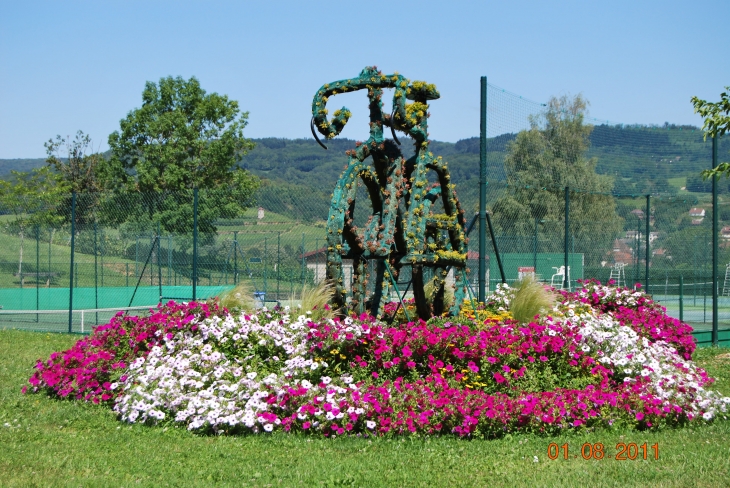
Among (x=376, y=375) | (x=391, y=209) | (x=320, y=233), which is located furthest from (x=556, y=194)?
(x=376, y=375)

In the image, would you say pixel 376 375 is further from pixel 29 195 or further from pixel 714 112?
pixel 29 195

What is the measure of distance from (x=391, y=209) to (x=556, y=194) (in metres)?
17.0

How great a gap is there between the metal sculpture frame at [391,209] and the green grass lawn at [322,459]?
213cm

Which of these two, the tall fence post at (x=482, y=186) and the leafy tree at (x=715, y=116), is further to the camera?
the tall fence post at (x=482, y=186)

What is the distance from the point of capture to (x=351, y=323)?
6613mm

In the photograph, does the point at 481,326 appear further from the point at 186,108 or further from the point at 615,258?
the point at 186,108

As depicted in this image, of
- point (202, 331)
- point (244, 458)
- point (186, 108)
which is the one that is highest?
point (186, 108)

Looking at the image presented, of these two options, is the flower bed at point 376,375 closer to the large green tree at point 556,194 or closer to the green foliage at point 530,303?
the green foliage at point 530,303

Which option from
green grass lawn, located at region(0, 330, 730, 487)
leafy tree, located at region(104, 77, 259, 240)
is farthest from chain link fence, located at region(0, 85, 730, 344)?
leafy tree, located at region(104, 77, 259, 240)

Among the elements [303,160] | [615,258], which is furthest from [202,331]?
[303,160]

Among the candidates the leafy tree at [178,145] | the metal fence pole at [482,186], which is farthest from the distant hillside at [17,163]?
the metal fence pole at [482,186]

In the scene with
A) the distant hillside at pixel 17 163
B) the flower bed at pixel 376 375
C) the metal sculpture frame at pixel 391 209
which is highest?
the distant hillside at pixel 17 163

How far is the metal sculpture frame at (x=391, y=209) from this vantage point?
7293mm

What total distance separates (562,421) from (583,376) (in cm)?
120
